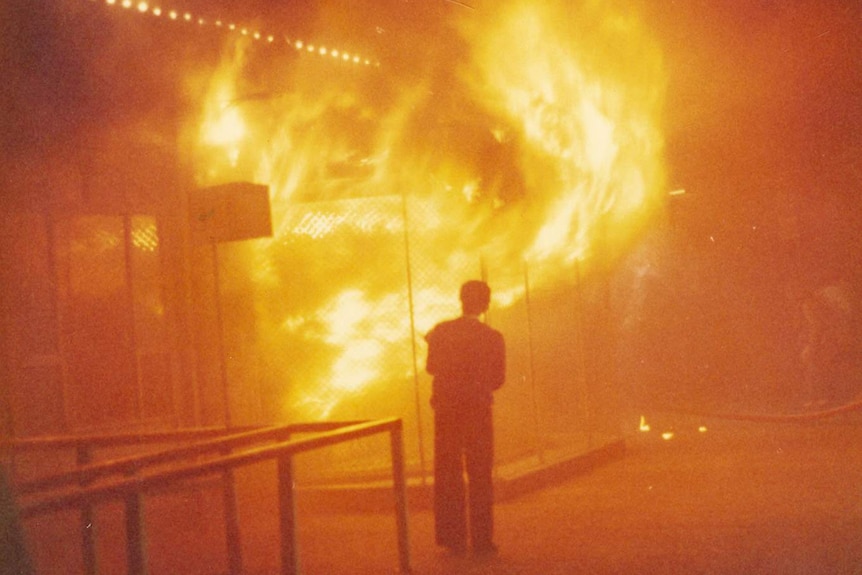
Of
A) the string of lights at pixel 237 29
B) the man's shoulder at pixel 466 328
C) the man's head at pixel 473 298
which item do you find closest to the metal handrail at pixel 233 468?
the man's shoulder at pixel 466 328

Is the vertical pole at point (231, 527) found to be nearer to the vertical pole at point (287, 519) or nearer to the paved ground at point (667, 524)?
the paved ground at point (667, 524)

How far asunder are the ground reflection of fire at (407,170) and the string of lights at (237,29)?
0.19m

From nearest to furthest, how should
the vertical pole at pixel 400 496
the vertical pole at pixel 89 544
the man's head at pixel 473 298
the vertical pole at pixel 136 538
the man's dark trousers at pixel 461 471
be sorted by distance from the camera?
the vertical pole at pixel 136 538
the vertical pole at pixel 89 544
the vertical pole at pixel 400 496
the man's dark trousers at pixel 461 471
the man's head at pixel 473 298

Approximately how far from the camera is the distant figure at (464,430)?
7949 mm

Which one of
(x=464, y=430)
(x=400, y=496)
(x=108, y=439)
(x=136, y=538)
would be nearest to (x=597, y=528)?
(x=464, y=430)

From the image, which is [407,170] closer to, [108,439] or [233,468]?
[108,439]

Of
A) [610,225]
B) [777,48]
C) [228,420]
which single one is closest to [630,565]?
[228,420]

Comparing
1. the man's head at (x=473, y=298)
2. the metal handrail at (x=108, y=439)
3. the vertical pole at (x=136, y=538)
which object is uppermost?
the man's head at (x=473, y=298)

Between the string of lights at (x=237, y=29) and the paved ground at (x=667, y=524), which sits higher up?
the string of lights at (x=237, y=29)

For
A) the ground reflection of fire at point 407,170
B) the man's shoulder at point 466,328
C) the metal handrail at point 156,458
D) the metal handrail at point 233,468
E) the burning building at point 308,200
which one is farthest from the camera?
the ground reflection of fire at point 407,170

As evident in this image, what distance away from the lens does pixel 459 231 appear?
11.2 m

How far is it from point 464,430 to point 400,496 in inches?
38.1

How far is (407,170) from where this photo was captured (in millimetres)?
11008

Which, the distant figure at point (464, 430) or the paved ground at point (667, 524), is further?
the distant figure at point (464, 430)
